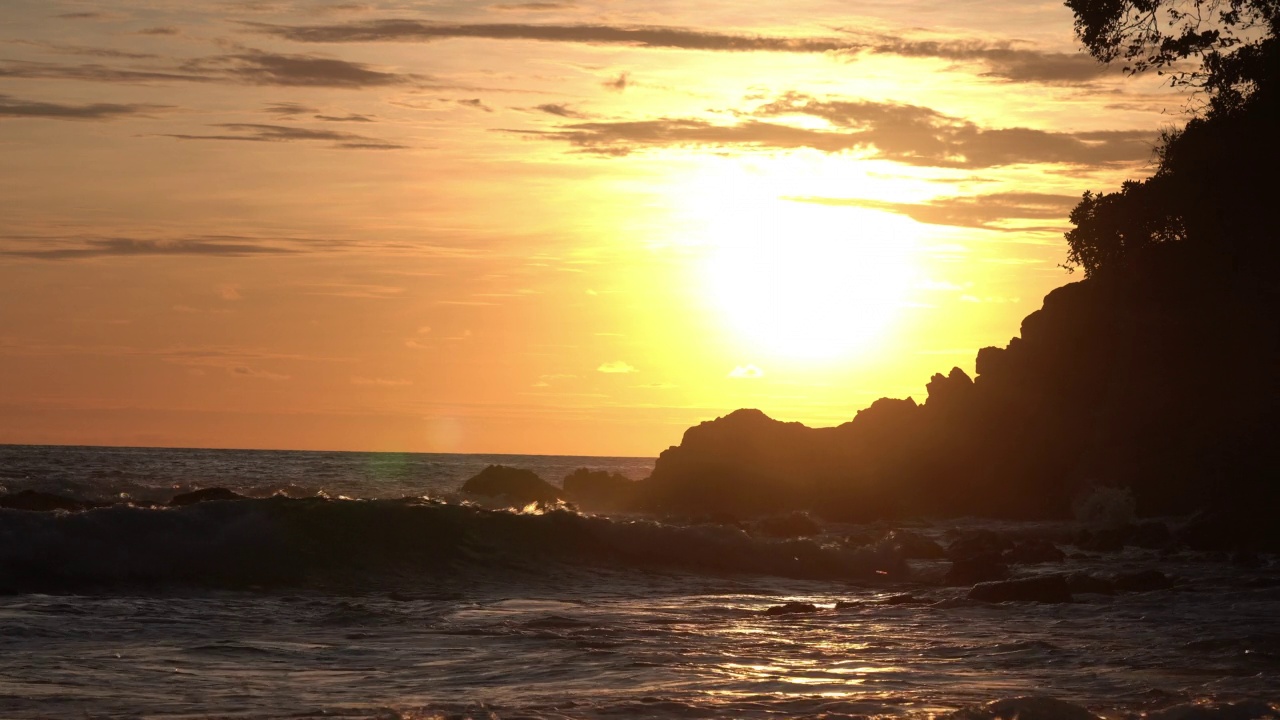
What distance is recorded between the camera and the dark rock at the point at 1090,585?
20.9 m

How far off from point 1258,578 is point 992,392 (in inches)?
1206

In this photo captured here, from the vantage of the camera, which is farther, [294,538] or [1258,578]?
[294,538]

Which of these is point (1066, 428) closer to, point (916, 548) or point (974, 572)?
point (916, 548)

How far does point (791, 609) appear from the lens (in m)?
19.7

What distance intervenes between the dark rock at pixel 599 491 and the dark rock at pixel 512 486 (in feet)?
6.89

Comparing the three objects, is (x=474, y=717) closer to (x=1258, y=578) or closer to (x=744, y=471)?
(x=1258, y=578)

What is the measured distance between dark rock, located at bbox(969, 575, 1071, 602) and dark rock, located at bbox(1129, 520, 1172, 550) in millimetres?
11238

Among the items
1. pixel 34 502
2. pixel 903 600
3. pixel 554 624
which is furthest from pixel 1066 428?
pixel 554 624

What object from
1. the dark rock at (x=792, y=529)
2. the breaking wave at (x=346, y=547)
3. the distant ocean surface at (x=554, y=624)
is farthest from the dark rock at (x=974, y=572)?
the dark rock at (x=792, y=529)

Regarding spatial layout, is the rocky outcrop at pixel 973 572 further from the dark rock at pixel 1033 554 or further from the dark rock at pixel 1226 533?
the dark rock at pixel 1226 533

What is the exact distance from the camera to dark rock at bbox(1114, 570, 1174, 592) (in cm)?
2100

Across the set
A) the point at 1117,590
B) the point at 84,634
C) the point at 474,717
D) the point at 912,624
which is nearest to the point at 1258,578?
the point at 1117,590

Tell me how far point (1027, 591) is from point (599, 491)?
41371 mm

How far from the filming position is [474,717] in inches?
435
